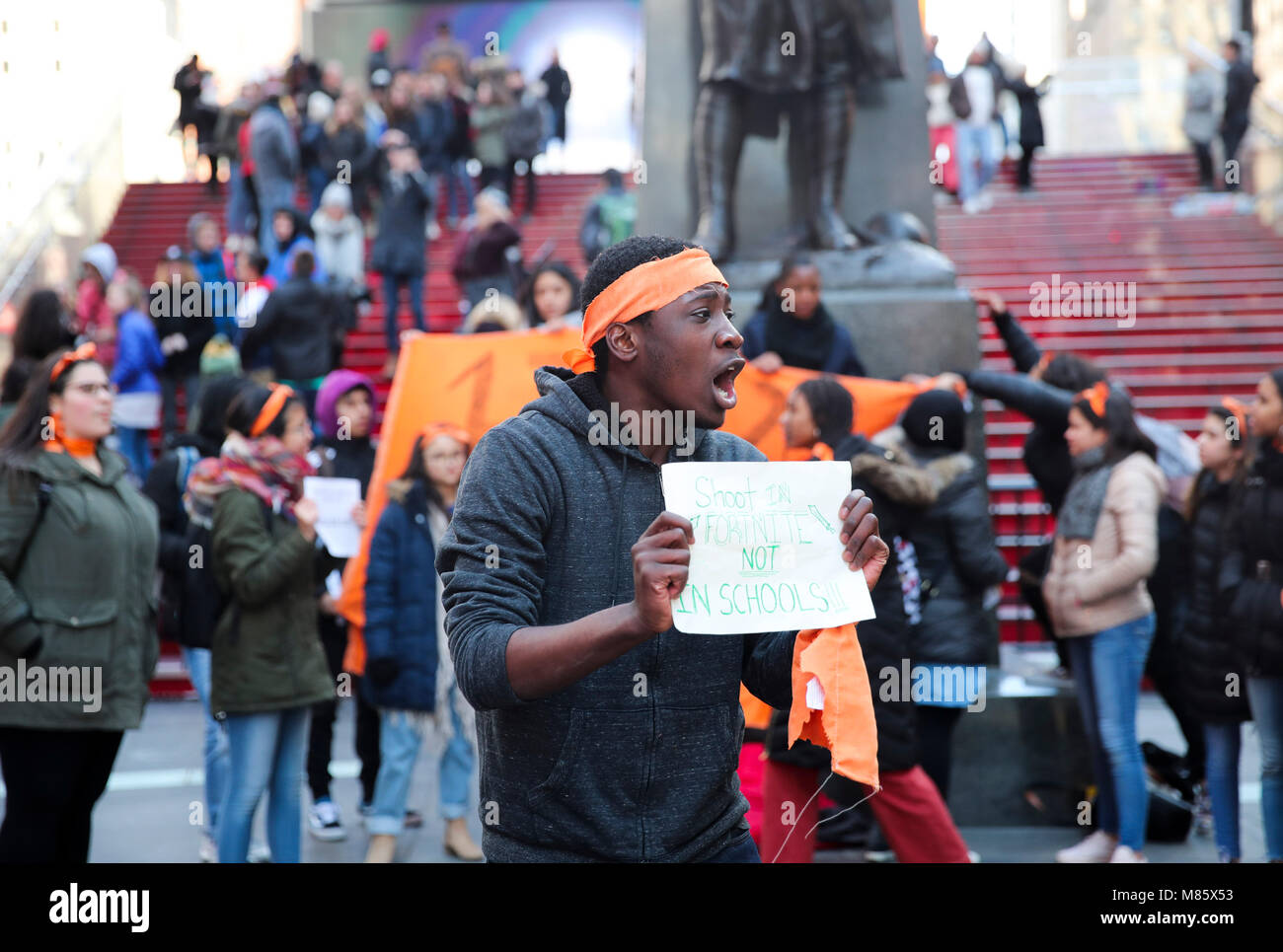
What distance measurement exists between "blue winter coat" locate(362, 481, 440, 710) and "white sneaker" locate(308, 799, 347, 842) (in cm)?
90

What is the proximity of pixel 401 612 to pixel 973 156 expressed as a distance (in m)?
14.3

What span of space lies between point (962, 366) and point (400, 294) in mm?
8629

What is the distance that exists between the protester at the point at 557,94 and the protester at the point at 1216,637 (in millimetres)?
16314

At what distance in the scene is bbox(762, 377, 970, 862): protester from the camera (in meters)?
→ 5.04

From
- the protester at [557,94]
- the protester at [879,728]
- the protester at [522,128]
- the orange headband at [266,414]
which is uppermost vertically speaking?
the protester at [557,94]

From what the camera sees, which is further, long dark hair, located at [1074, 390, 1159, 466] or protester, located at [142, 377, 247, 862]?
long dark hair, located at [1074, 390, 1159, 466]

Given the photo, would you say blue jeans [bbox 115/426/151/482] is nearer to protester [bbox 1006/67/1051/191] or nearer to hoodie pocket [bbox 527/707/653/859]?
hoodie pocket [bbox 527/707/653/859]

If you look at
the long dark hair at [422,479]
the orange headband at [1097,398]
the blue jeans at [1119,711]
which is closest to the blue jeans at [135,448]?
the long dark hair at [422,479]

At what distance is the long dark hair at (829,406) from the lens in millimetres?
5371

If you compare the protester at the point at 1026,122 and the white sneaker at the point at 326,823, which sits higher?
the protester at the point at 1026,122

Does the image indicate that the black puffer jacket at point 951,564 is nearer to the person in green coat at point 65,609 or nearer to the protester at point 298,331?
the person in green coat at point 65,609

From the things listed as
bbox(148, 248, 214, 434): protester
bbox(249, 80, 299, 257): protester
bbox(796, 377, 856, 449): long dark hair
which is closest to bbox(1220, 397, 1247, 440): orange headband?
bbox(796, 377, 856, 449): long dark hair
